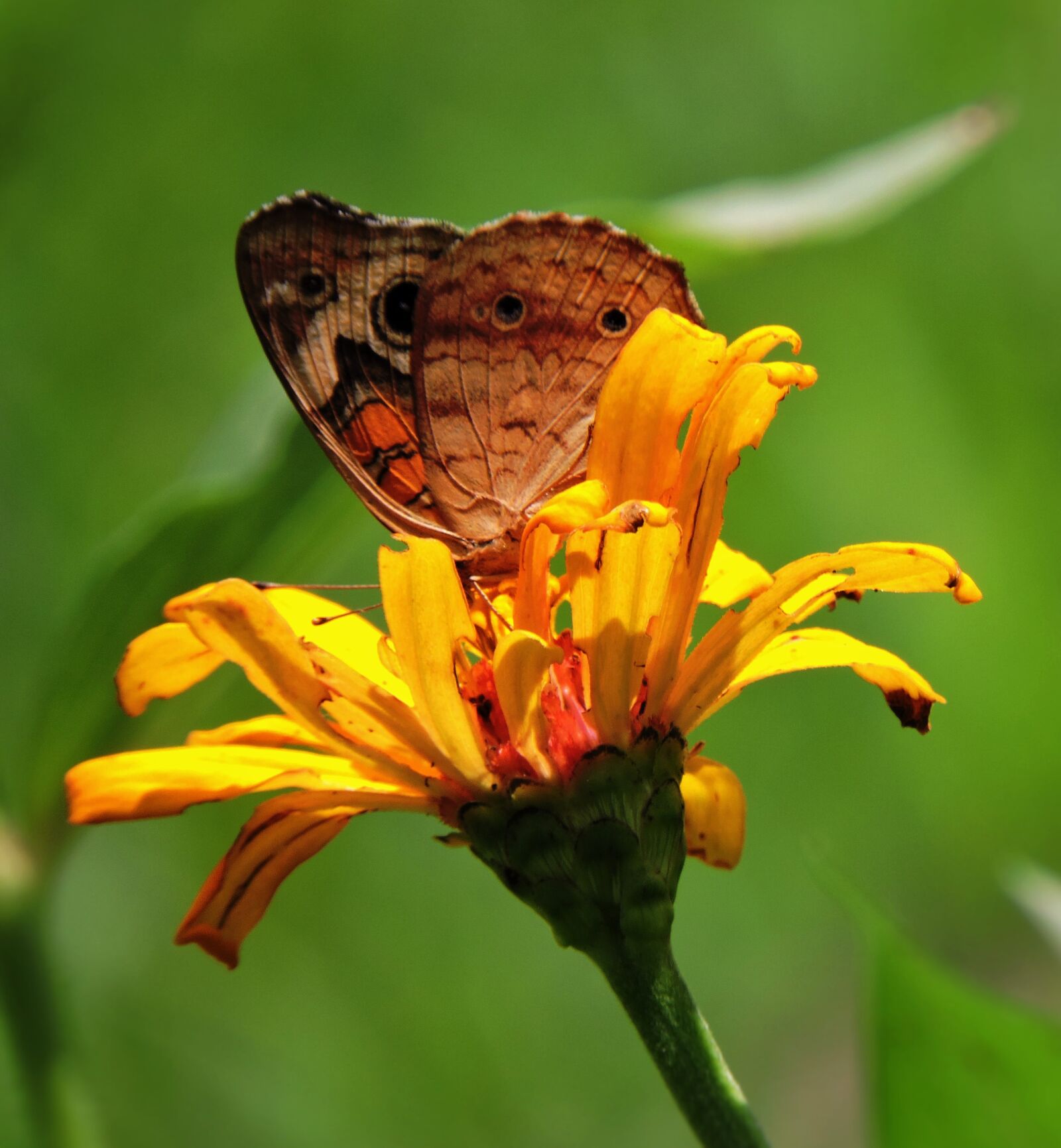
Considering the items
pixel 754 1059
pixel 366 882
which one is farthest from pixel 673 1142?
pixel 366 882

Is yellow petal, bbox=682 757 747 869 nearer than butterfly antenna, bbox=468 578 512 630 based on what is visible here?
Yes

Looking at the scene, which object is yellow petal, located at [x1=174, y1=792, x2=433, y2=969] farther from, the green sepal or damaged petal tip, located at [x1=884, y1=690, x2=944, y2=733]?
damaged petal tip, located at [x1=884, y1=690, x2=944, y2=733]

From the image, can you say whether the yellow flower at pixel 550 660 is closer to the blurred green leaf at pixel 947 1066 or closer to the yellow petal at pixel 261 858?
the yellow petal at pixel 261 858

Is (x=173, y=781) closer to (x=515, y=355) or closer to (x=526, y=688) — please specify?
(x=526, y=688)

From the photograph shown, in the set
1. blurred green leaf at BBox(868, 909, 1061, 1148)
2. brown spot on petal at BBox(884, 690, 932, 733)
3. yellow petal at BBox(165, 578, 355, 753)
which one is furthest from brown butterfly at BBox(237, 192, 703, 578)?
blurred green leaf at BBox(868, 909, 1061, 1148)

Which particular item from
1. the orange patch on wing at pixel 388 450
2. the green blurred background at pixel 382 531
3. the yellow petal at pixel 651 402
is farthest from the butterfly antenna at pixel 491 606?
the green blurred background at pixel 382 531

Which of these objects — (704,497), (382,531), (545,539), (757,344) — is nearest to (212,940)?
(545,539)
